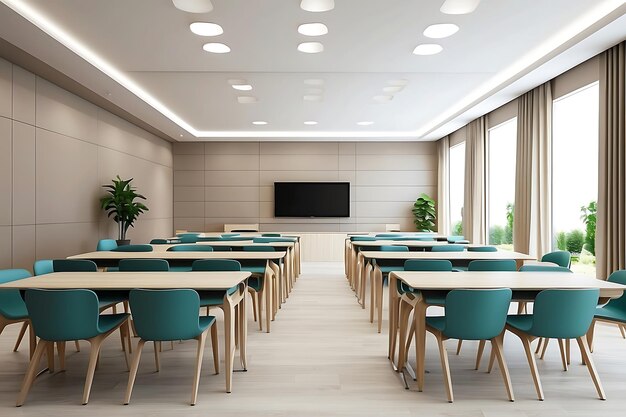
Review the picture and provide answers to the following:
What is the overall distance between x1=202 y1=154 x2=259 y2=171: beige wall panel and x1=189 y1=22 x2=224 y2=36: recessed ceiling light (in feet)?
25.9

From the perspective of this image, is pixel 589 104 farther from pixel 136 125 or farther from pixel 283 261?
pixel 136 125

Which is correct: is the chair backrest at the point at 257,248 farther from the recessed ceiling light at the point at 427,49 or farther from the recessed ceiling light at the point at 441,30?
the recessed ceiling light at the point at 441,30

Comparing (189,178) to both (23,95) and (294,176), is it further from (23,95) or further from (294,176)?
(23,95)

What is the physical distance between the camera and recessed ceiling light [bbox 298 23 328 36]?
17.1 ft

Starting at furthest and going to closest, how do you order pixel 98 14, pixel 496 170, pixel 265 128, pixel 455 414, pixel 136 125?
pixel 265 128, pixel 136 125, pixel 496 170, pixel 98 14, pixel 455 414

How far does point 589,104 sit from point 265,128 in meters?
7.49

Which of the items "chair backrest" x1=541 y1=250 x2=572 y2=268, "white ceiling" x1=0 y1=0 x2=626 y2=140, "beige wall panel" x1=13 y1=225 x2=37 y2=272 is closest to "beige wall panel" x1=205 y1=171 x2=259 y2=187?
"white ceiling" x1=0 y1=0 x2=626 y2=140

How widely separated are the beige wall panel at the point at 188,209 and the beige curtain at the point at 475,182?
7492 mm

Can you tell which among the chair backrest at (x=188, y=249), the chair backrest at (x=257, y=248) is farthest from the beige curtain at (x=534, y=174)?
the chair backrest at (x=188, y=249)

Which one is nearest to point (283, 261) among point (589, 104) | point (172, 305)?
point (172, 305)

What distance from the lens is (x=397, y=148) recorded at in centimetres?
1338

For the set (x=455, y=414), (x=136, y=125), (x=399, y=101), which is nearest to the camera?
(x=455, y=414)

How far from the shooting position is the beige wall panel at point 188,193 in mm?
13352

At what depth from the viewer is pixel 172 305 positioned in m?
2.99
